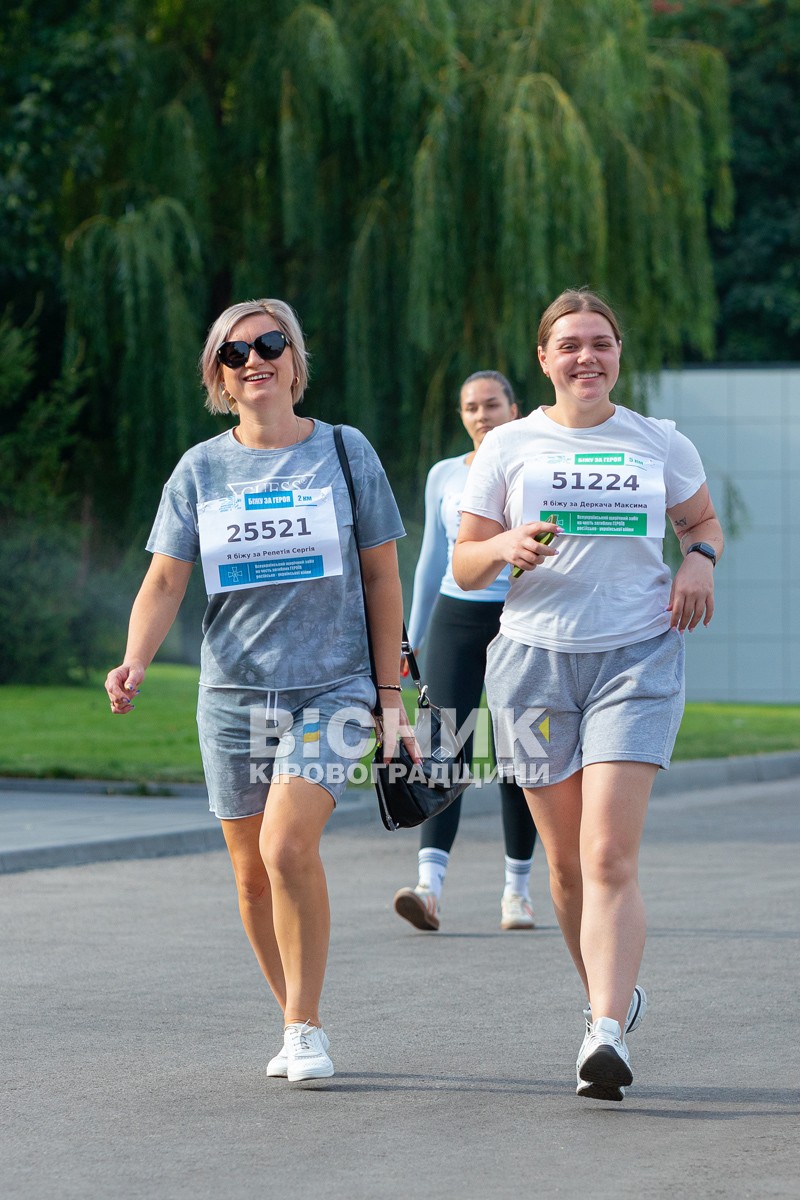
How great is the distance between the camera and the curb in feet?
31.8

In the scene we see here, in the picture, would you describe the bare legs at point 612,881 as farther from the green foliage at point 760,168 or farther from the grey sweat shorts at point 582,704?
the green foliage at point 760,168

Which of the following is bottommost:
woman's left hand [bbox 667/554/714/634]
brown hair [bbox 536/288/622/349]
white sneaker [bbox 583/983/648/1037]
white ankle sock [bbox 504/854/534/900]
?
white ankle sock [bbox 504/854/534/900]

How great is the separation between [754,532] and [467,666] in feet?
76.2

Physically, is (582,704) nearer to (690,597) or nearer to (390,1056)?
(690,597)

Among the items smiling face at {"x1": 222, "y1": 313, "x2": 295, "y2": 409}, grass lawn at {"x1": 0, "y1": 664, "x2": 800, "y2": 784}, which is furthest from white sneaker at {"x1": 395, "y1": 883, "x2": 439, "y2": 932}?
grass lawn at {"x1": 0, "y1": 664, "x2": 800, "y2": 784}

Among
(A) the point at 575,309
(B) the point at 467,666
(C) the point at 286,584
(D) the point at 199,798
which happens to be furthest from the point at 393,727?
(D) the point at 199,798

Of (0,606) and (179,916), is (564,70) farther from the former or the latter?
(179,916)

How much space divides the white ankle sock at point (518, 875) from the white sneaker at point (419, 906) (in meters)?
0.31

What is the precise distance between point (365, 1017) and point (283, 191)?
14.2m

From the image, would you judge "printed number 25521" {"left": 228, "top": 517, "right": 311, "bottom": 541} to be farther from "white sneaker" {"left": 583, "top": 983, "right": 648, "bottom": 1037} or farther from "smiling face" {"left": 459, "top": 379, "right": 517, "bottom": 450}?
"smiling face" {"left": 459, "top": 379, "right": 517, "bottom": 450}

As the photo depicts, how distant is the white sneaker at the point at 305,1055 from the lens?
483 centimetres

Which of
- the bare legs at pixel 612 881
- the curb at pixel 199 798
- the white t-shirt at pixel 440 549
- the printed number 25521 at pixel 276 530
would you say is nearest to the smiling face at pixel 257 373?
the printed number 25521 at pixel 276 530

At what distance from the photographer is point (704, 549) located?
4.89m

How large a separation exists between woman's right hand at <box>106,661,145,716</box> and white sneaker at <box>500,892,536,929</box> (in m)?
3.07
